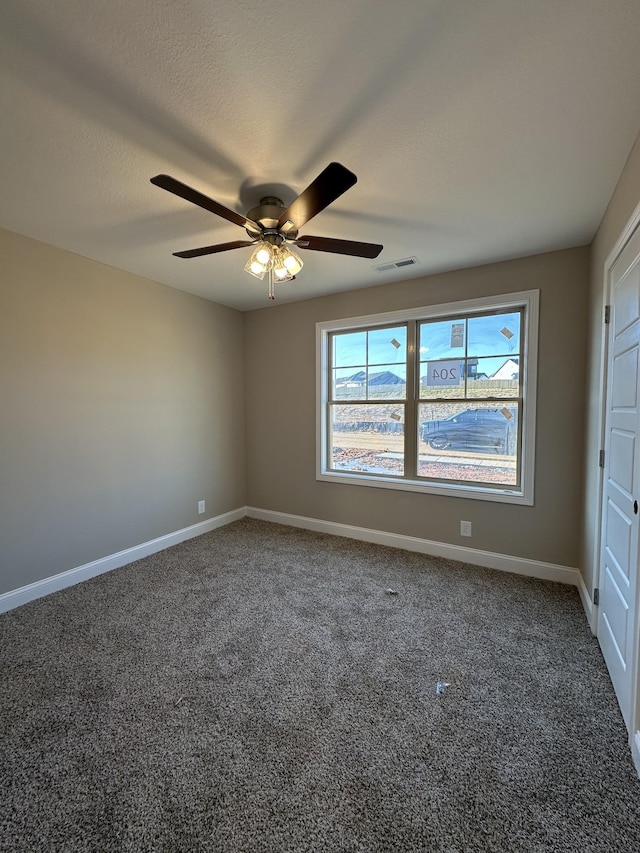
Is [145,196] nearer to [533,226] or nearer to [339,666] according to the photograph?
[533,226]

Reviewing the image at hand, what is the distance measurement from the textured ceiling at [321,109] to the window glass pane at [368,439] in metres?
1.78

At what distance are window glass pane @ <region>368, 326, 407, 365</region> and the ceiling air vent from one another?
2.02 feet

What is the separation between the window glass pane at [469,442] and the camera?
3.05 m

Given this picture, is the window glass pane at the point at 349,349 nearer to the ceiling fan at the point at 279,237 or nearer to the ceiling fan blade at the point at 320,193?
the ceiling fan at the point at 279,237

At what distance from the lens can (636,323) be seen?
1.59 m

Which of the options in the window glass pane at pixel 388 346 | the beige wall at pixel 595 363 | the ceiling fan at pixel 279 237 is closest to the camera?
the ceiling fan at pixel 279 237

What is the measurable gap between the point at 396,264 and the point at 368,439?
170 centimetres

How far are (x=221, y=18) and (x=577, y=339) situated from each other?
2.82 m

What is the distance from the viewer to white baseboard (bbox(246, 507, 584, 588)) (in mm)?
2816

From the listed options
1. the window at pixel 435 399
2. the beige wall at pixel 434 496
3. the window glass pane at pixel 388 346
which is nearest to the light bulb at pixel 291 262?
the beige wall at pixel 434 496

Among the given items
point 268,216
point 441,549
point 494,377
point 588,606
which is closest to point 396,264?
point 494,377

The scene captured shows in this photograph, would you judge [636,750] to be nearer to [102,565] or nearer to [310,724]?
[310,724]

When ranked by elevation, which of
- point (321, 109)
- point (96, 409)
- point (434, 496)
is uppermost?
point (321, 109)

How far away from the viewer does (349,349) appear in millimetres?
3826
